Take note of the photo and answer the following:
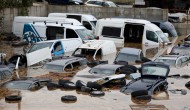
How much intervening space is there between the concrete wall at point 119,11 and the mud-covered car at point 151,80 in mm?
17777

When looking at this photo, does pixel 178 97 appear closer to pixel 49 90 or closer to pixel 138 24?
pixel 49 90

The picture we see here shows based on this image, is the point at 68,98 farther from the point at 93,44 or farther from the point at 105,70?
the point at 93,44

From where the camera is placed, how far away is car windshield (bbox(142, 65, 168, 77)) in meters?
19.3

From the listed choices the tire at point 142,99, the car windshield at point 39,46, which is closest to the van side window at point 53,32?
the car windshield at point 39,46

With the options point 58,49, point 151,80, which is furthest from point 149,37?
point 151,80

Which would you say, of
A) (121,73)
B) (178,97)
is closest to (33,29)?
(121,73)

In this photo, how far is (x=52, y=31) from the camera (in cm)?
2961

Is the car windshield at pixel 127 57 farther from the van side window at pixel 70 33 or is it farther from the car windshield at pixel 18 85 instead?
the car windshield at pixel 18 85

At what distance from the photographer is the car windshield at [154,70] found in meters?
19.3

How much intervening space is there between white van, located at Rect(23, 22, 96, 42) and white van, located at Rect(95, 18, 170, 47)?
A: 2.12 m

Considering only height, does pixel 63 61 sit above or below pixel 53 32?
below

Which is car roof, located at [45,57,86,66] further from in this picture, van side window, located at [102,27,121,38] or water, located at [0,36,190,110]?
van side window, located at [102,27,121,38]

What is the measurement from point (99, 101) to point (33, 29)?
1373cm

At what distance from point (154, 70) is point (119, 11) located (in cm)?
1830
